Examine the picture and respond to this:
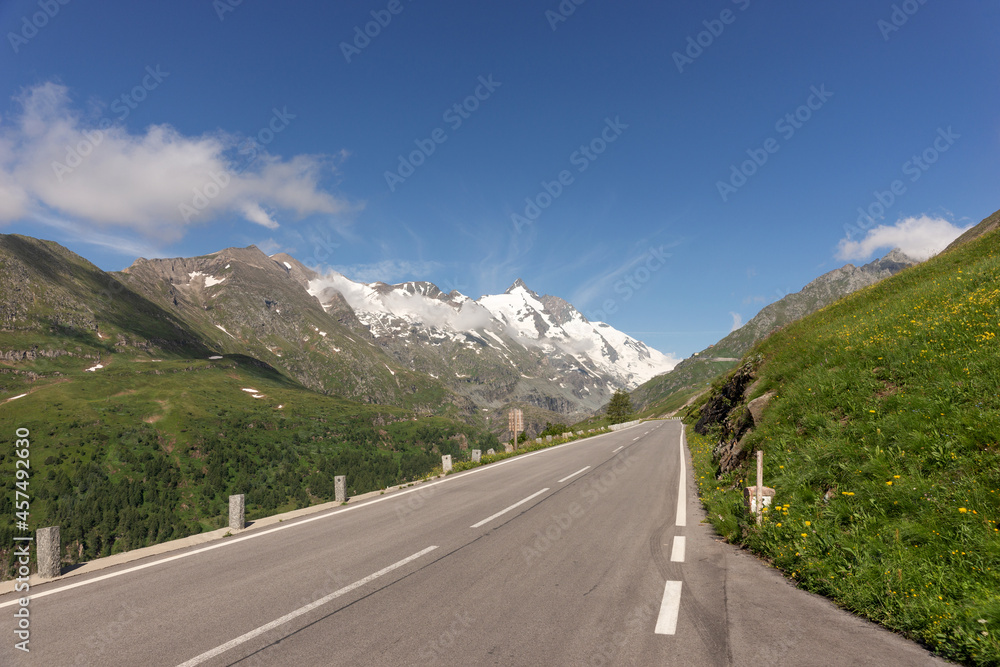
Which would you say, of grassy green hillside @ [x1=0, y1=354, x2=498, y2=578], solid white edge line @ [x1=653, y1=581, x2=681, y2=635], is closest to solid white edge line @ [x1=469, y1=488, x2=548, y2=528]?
solid white edge line @ [x1=653, y1=581, x2=681, y2=635]

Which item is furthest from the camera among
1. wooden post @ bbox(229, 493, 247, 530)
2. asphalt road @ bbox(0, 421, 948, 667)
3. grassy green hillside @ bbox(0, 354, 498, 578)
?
grassy green hillside @ bbox(0, 354, 498, 578)

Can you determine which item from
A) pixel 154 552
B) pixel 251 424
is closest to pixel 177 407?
pixel 251 424

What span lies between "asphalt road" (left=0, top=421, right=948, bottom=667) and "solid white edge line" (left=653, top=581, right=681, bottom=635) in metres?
0.02

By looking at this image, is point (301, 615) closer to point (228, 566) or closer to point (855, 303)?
point (228, 566)

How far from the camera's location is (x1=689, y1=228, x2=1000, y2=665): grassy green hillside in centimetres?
505

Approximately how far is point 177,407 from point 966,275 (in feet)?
694

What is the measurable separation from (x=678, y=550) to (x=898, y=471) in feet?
11.4

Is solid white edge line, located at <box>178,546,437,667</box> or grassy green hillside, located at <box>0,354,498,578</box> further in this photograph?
grassy green hillside, located at <box>0,354,498,578</box>

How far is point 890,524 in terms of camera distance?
6.22 meters

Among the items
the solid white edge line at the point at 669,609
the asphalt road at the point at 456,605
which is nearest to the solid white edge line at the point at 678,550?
the asphalt road at the point at 456,605

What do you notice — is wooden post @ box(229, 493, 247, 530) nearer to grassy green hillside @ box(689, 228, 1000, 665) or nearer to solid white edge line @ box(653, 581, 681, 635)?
solid white edge line @ box(653, 581, 681, 635)

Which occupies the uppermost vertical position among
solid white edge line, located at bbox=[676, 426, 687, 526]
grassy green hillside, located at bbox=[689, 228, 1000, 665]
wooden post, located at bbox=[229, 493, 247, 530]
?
grassy green hillside, located at bbox=[689, 228, 1000, 665]

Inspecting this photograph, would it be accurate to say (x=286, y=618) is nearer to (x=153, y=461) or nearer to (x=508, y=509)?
(x=508, y=509)

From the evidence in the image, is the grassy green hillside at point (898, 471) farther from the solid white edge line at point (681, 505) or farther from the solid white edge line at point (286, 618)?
the solid white edge line at point (286, 618)
